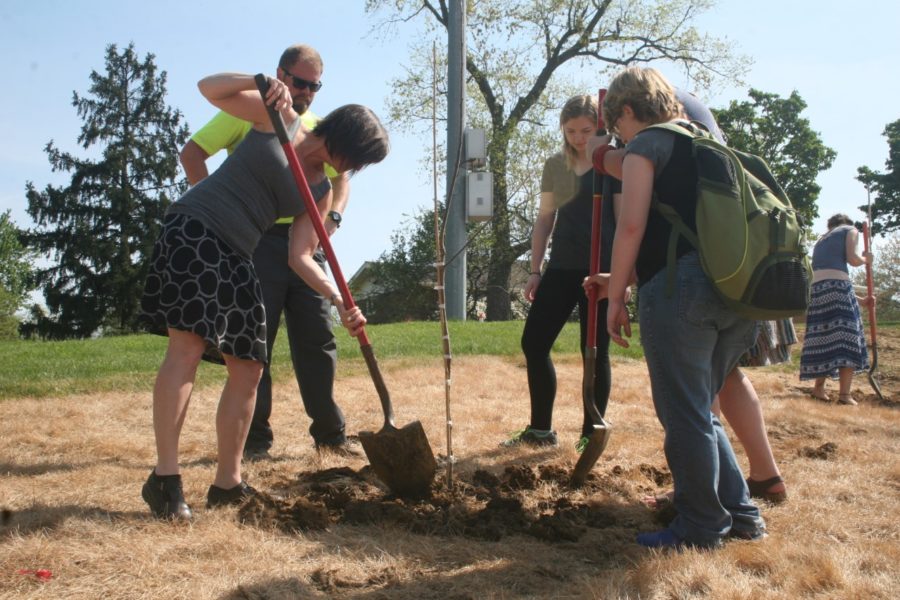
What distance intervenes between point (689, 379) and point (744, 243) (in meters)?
0.48

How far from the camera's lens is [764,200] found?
2.71 m

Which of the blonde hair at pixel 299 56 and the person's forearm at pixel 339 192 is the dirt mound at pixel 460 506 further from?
the blonde hair at pixel 299 56

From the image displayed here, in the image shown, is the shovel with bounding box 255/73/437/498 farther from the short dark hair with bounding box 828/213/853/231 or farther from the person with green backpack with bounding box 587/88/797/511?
the short dark hair with bounding box 828/213/853/231

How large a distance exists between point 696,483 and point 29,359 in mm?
7537

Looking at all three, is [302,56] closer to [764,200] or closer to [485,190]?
[764,200]

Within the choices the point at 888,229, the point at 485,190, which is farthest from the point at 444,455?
the point at 888,229

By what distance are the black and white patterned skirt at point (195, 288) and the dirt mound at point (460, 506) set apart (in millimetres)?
675

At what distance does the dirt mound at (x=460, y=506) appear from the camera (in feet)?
10.2

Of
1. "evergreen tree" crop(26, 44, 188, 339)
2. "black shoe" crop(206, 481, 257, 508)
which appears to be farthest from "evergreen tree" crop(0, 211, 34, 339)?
"black shoe" crop(206, 481, 257, 508)

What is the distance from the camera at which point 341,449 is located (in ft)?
14.8

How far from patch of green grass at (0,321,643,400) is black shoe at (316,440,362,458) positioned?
100 inches

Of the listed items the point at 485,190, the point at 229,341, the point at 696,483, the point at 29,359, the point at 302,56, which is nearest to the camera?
the point at 696,483

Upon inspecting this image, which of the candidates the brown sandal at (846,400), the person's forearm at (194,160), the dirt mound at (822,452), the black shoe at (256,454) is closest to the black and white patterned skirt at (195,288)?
the person's forearm at (194,160)

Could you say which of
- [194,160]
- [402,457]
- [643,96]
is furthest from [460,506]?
[194,160]
